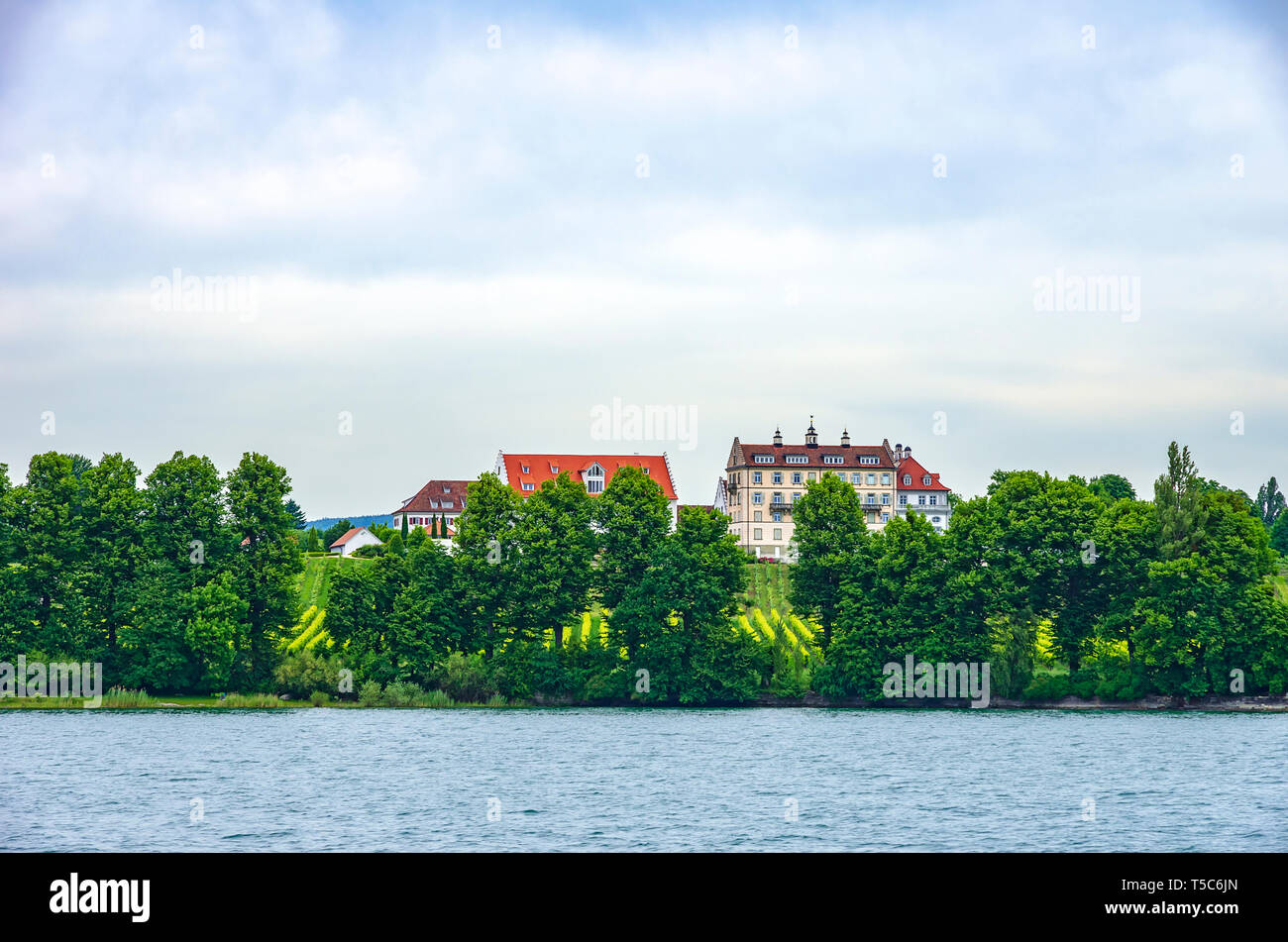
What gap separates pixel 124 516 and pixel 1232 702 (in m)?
74.1

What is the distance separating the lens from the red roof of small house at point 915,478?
587 ft

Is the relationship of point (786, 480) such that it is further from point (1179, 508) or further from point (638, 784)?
point (638, 784)

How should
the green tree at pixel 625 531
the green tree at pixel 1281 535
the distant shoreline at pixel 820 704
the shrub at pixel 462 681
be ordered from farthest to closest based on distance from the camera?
the green tree at pixel 1281 535
the green tree at pixel 625 531
the shrub at pixel 462 681
the distant shoreline at pixel 820 704

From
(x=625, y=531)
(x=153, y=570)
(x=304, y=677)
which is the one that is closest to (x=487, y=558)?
(x=625, y=531)

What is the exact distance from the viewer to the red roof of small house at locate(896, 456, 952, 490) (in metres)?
179

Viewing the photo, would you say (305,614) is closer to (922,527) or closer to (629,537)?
(629,537)

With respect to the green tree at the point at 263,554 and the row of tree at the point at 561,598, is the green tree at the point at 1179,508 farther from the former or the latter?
the green tree at the point at 263,554

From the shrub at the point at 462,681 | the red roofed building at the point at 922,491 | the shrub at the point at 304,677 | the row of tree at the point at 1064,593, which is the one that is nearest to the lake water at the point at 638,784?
the row of tree at the point at 1064,593

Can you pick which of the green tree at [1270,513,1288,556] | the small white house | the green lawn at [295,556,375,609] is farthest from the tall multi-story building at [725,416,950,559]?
the green lawn at [295,556,375,609]

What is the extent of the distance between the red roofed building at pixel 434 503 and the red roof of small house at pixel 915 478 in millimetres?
62054

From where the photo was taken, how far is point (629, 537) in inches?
3748

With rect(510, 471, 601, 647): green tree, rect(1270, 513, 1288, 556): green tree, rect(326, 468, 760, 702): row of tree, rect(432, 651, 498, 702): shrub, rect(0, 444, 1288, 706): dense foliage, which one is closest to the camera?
rect(0, 444, 1288, 706): dense foliage

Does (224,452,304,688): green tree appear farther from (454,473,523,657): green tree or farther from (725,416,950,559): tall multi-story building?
(725,416,950,559): tall multi-story building

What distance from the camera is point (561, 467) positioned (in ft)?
574
